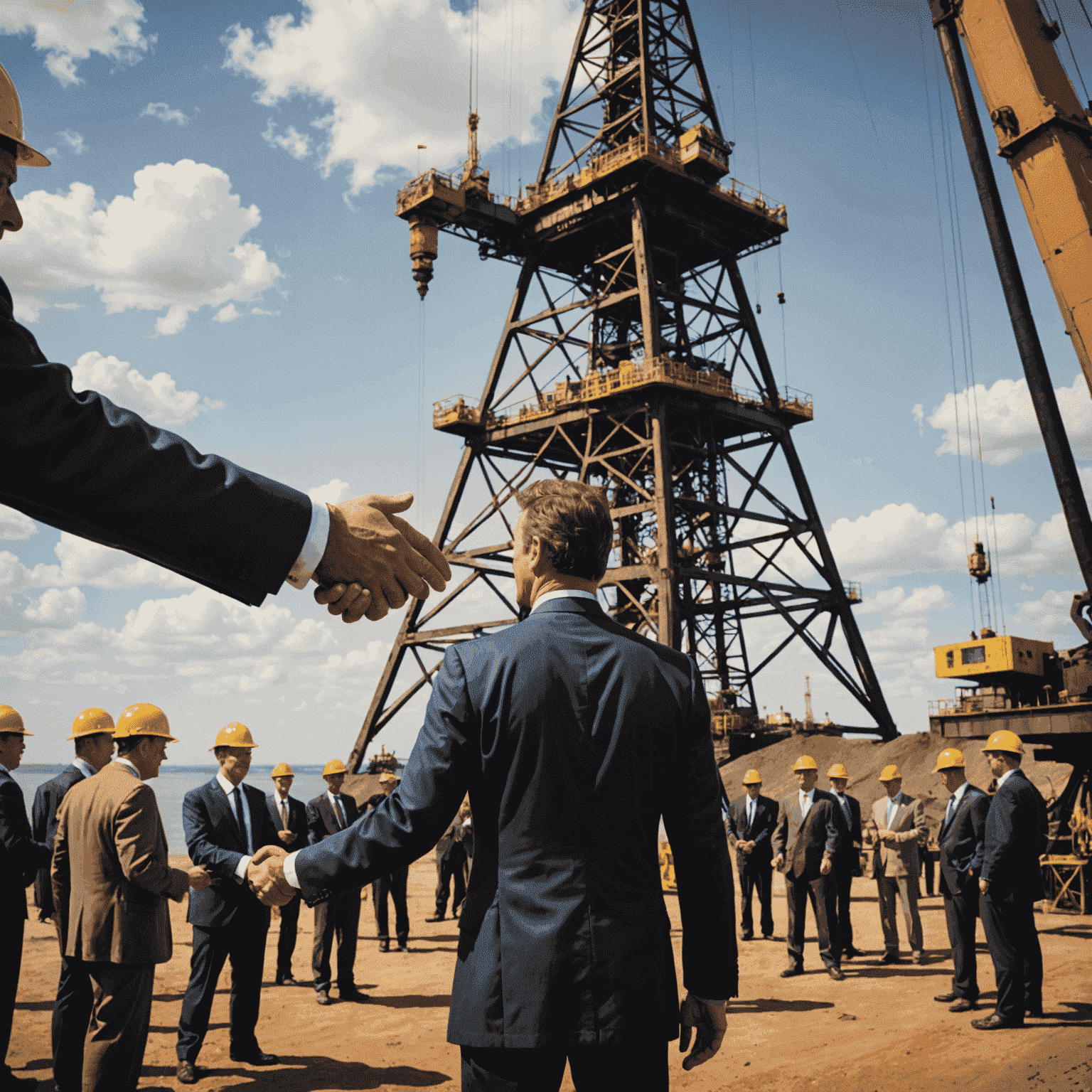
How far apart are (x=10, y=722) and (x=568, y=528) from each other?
6.83 meters

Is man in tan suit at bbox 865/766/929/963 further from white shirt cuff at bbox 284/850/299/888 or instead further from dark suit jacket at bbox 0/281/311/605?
dark suit jacket at bbox 0/281/311/605

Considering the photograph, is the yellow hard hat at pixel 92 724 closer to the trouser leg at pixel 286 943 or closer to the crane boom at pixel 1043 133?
the trouser leg at pixel 286 943

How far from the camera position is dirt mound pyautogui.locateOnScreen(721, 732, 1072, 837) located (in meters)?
22.1

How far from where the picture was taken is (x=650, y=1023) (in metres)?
2.55

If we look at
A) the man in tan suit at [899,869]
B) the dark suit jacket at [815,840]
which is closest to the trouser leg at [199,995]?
the dark suit jacket at [815,840]

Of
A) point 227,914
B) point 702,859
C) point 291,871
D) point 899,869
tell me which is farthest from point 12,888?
point 899,869

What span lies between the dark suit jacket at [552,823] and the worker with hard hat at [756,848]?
1089cm

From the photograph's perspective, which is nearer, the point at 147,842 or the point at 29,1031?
the point at 147,842

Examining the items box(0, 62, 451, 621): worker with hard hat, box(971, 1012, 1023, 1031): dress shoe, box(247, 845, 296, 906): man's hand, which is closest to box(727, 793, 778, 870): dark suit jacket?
box(971, 1012, 1023, 1031): dress shoe

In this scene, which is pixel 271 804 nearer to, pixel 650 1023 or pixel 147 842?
pixel 147 842

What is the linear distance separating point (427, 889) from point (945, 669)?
1278cm

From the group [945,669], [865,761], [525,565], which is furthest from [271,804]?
[865,761]

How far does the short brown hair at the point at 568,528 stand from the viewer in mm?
2961

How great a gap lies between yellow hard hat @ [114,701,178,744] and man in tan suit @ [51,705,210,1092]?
22 cm
